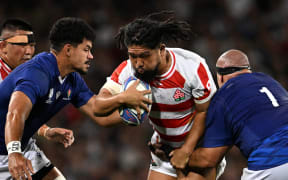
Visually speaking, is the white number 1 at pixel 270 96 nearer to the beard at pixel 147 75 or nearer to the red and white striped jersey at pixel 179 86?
the red and white striped jersey at pixel 179 86

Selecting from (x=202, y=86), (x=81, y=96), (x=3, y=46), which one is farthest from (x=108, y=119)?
(x=3, y=46)

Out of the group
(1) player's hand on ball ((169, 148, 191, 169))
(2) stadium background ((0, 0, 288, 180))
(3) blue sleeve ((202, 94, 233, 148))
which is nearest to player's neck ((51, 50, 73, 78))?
(1) player's hand on ball ((169, 148, 191, 169))

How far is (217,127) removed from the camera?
3.17 metres

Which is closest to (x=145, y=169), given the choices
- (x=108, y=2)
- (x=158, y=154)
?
(x=158, y=154)

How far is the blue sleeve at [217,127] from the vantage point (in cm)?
310

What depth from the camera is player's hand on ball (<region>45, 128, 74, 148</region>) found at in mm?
3812

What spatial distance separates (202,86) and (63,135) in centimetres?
140

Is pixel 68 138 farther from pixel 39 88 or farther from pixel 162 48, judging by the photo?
pixel 162 48

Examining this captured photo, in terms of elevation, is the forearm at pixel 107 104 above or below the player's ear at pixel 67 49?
below

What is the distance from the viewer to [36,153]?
3879 millimetres

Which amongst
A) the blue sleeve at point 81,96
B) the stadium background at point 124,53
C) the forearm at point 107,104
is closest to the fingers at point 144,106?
the forearm at point 107,104

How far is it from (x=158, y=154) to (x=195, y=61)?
1.02m

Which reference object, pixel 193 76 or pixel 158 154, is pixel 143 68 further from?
pixel 158 154

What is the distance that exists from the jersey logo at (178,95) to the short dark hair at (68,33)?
95 centimetres
